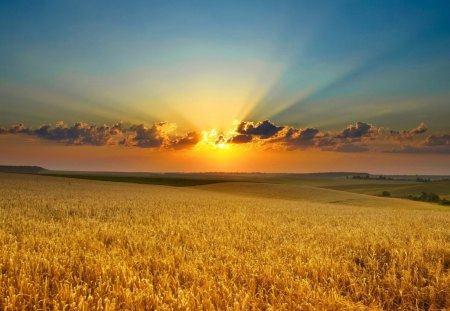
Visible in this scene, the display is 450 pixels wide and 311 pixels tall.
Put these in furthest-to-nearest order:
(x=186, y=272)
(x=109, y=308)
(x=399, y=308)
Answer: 1. (x=186, y=272)
2. (x=399, y=308)
3. (x=109, y=308)

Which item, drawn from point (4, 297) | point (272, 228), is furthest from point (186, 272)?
point (272, 228)

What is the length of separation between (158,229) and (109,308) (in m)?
6.51

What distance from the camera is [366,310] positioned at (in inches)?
194

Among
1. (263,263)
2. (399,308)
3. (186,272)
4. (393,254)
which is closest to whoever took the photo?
(399,308)

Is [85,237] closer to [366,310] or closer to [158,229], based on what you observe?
[158,229]

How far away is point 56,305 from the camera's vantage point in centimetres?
434

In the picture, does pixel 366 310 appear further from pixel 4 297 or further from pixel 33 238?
pixel 33 238

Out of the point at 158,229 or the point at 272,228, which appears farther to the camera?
A: the point at 272,228

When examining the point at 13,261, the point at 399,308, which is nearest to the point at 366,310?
the point at 399,308

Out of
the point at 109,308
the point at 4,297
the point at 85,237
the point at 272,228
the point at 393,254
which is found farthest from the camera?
the point at 272,228

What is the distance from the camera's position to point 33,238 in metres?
8.18

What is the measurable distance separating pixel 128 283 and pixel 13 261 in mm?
2364

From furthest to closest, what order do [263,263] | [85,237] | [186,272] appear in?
[85,237] → [263,263] → [186,272]

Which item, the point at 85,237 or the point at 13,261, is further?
the point at 85,237
